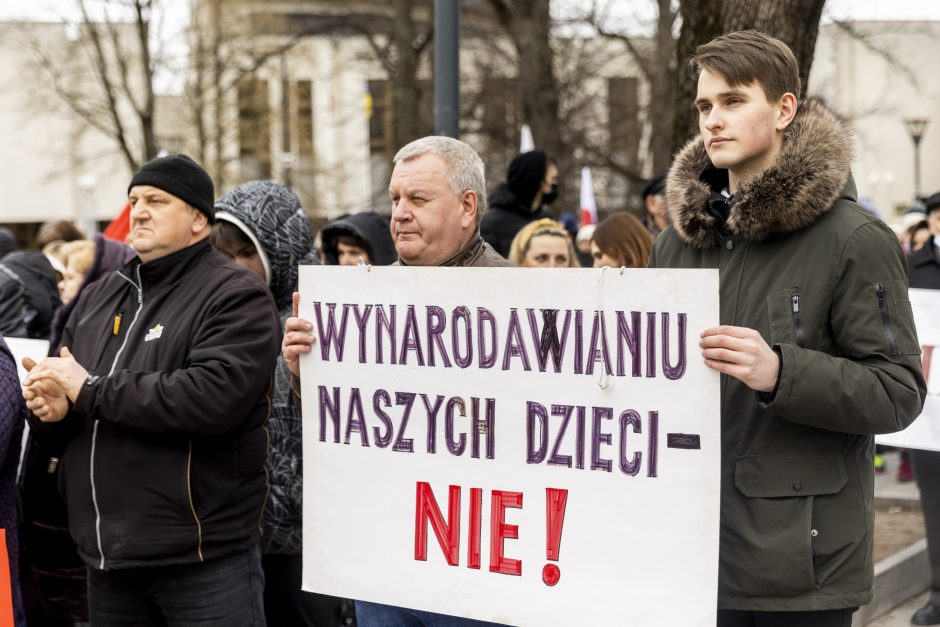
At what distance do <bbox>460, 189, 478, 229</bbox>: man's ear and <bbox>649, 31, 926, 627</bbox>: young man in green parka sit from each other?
0.76 meters

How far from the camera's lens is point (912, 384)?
246 cm

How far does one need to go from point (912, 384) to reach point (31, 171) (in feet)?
133

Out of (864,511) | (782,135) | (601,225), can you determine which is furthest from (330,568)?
(601,225)

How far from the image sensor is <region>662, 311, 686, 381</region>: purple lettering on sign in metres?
2.52

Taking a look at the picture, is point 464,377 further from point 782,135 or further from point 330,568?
point 782,135

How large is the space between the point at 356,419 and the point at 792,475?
43.8 inches

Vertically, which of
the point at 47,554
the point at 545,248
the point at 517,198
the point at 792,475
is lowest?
the point at 47,554

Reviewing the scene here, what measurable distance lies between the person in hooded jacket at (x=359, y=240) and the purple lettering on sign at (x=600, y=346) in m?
2.20

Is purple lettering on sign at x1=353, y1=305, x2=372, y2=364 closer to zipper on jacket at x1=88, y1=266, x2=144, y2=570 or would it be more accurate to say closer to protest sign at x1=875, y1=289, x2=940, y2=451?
zipper on jacket at x1=88, y1=266, x2=144, y2=570

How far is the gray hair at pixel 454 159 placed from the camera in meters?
3.09

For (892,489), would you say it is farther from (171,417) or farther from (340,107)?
(340,107)

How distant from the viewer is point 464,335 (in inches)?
112

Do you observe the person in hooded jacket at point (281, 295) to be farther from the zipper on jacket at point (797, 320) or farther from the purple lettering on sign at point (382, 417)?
the zipper on jacket at point (797, 320)

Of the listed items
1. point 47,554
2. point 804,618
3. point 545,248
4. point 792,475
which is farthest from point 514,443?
point 545,248
